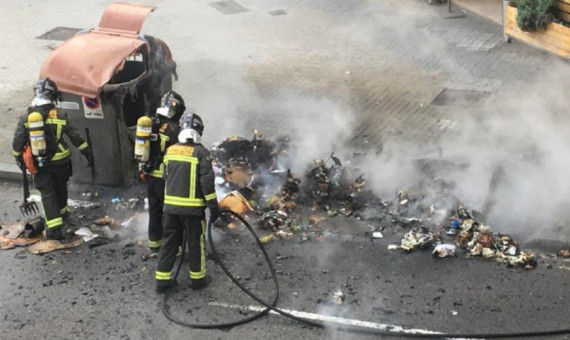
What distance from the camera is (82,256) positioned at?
22.8ft

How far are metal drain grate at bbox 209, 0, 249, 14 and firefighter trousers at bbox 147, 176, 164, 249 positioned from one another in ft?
26.9

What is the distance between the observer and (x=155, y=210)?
6.88 metres

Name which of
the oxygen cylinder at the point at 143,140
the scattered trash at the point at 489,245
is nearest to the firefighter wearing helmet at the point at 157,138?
the oxygen cylinder at the point at 143,140

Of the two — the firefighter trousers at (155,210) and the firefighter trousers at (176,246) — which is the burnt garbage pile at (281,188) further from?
the firefighter trousers at (176,246)

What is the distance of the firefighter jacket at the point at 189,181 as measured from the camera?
6098mm

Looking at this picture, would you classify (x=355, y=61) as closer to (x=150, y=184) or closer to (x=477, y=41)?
(x=477, y=41)

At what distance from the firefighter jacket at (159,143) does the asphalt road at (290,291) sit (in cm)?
90

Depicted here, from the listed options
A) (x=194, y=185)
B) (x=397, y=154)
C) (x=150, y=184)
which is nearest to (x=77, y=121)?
(x=150, y=184)

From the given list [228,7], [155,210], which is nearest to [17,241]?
[155,210]

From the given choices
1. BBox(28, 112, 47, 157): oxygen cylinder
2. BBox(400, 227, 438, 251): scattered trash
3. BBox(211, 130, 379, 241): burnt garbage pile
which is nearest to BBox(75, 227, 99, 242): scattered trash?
BBox(28, 112, 47, 157): oxygen cylinder

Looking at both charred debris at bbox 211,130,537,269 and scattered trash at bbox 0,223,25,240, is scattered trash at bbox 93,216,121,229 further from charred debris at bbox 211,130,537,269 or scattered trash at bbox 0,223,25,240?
charred debris at bbox 211,130,537,269

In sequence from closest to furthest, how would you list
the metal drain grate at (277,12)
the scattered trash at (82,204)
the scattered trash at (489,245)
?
the scattered trash at (489,245)
the scattered trash at (82,204)
the metal drain grate at (277,12)

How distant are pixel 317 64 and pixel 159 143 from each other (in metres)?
5.46

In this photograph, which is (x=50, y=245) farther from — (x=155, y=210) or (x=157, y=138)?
(x=157, y=138)
